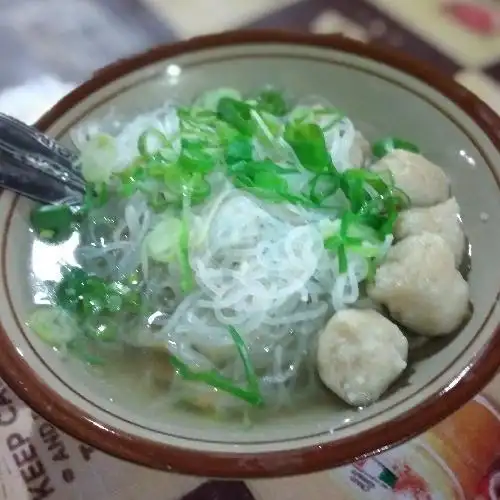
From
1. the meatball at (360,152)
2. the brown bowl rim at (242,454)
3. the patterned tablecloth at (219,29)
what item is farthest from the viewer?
the meatball at (360,152)

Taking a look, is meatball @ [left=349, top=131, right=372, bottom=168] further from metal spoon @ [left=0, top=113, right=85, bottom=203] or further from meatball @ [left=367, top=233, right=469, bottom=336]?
metal spoon @ [left=0, top=113, right=85, bottom=203]

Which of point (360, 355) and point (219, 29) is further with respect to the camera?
point (219, 29)

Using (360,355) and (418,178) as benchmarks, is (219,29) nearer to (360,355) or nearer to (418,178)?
(418,178)

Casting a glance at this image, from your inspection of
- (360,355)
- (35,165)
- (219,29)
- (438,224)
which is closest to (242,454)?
(360,355)

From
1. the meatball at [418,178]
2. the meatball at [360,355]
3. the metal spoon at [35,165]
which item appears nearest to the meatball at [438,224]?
the meatball at [418,178]

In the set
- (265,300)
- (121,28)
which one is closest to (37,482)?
(265,300)

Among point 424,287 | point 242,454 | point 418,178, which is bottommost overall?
point 242,454

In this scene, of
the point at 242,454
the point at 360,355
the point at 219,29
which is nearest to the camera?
the point at 242,454

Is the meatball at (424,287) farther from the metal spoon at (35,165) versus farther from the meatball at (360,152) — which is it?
the metal spoon at (35,165)
